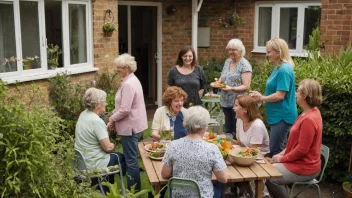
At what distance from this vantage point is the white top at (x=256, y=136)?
4.11m

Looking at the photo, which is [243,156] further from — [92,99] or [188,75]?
[188,75]

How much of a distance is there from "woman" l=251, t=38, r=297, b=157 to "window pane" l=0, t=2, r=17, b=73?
361 centimetres

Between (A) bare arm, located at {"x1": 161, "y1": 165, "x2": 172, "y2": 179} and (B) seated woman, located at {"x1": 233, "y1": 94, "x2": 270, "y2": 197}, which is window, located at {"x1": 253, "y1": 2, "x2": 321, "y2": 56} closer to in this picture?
(B) seated woman, located at {"x1": 233, "y1": 94, "x2": 270, "y2": 197}

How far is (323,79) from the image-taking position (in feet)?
16.8

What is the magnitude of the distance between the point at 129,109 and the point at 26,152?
6.88 feet

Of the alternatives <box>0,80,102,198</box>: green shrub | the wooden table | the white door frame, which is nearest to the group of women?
the wooden table

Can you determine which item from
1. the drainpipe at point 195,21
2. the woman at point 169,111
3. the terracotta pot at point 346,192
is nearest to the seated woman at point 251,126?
the woman at point 169,111

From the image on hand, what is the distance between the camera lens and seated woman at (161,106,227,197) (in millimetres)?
3090

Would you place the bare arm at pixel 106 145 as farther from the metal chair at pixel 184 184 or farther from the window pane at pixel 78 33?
the window pane at pixel 78 33

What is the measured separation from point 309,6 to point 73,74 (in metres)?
5.69

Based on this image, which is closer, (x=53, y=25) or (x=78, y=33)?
(x=53, y=25)

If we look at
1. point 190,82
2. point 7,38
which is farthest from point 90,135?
point 7,38

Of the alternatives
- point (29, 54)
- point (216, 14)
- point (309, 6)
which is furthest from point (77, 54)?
point (309, 6)

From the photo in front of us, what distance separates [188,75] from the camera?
210 inches
